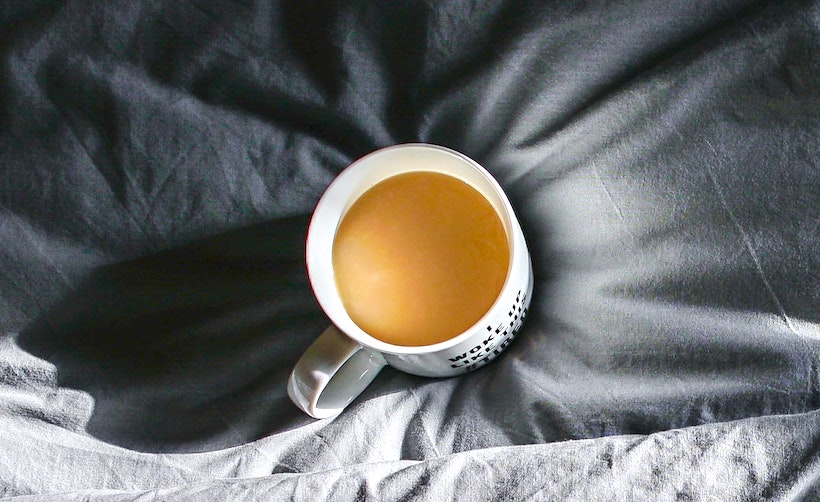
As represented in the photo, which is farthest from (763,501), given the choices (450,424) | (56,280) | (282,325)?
(56,280)

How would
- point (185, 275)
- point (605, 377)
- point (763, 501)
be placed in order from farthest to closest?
point (185, 275) → point (605, 377) → point (763, 501)

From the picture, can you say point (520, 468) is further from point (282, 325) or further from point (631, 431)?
point (282, 325)

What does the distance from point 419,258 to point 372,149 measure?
0.33 feet

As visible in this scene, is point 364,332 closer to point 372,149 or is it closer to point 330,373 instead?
point 330,373

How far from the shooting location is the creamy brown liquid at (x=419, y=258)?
0.60 meters

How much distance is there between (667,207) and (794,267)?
0.08 metres

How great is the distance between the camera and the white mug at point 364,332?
1.86 ft

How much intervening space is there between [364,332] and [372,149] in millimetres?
148

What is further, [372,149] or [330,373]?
[372,149]

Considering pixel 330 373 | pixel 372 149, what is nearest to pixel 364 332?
pixel 330 373

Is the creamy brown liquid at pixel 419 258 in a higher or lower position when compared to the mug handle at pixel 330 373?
higher

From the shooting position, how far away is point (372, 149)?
674mm

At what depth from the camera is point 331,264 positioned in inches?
24.6

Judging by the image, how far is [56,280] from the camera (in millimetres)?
671
